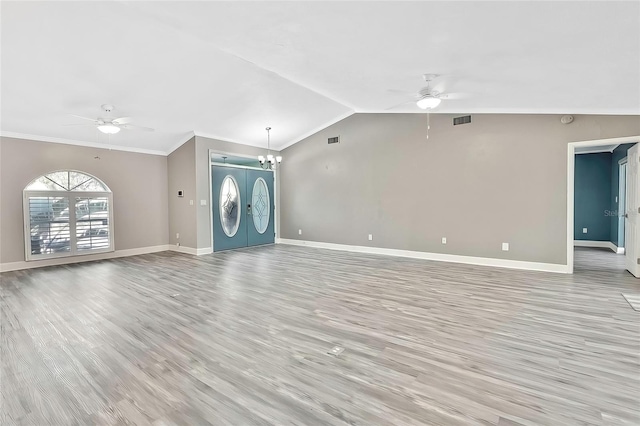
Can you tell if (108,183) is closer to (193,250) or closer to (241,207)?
(193,250)

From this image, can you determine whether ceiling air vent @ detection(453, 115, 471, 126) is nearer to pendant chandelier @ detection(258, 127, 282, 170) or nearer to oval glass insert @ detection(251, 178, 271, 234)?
pendant chandelier @ detection(258, 127, 282, 170)

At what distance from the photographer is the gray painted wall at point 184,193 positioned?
24.5 ft

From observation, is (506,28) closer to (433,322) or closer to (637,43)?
(637,43)

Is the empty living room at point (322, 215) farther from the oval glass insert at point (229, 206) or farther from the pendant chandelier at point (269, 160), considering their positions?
the pendant chandelier at point (269, 160)

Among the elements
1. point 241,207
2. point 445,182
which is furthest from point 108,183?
point 445,182

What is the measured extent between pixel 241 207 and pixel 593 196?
930cm

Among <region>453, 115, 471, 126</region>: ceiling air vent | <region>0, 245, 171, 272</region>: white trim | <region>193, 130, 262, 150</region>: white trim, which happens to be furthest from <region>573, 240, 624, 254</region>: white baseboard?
<region>0, 245, 171, 272</region>: white trim

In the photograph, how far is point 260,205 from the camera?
892cm

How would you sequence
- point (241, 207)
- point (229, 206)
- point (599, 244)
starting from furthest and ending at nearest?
point (241, 207)
point (229, 206)
point (599, 244)

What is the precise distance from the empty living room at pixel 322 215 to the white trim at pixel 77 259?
2.3 inches

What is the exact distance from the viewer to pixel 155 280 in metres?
5.05

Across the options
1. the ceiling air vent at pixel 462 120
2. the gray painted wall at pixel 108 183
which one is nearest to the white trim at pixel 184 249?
the gray painted wall at pixel 108 183

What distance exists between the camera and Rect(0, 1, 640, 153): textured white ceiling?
251 centimetres

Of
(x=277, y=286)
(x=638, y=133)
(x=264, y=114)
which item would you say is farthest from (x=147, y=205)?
(x=638, y=133)
